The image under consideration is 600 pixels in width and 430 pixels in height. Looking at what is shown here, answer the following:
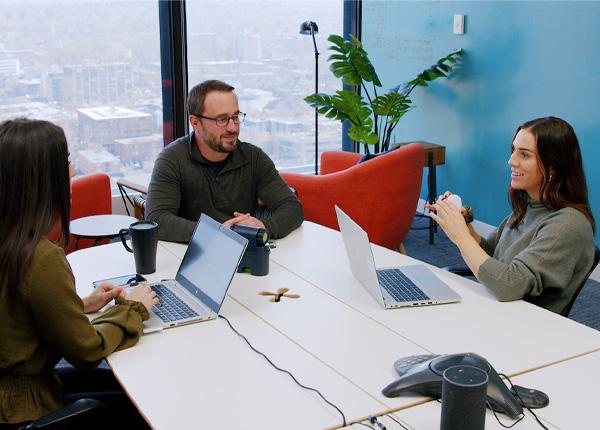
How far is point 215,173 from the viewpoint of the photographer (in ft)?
10.4

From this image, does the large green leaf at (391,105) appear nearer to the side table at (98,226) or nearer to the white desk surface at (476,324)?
the side table at (98,226)

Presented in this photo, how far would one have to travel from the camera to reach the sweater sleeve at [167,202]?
9.36 feet

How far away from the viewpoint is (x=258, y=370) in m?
1.81

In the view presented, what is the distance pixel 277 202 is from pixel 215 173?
290 mm

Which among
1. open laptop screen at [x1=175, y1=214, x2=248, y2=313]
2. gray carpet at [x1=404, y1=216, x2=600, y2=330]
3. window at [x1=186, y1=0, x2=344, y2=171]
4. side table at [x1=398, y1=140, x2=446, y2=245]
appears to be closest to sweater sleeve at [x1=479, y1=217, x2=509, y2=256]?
open laptop screen at [x1=175, y1=214, x2=248, y2=313]

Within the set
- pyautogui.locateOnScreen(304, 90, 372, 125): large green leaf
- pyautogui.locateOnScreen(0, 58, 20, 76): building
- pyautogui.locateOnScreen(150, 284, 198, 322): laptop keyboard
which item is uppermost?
pyautogui.locateOnScreen(0, 58, 20, 76): building

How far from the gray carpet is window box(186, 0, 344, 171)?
1318mm

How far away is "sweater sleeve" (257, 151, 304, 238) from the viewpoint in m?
2.92

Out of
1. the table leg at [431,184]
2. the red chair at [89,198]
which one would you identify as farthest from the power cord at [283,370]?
the table leg at [431,184]

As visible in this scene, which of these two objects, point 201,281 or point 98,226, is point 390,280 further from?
point 98,226

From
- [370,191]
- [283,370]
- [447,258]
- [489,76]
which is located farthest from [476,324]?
[489,76]

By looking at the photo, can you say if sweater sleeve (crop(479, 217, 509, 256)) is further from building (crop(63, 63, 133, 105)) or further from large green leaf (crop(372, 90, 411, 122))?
building (crop(63, 63, 133, 105))

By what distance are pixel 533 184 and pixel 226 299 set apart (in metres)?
1.09

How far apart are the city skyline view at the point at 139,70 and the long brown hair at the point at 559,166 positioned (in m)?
3.80
